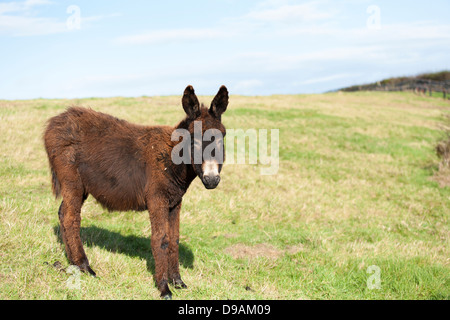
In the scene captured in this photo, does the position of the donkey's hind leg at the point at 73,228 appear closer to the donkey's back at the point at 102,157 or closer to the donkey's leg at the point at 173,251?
the donkey's back at the point at 102,157

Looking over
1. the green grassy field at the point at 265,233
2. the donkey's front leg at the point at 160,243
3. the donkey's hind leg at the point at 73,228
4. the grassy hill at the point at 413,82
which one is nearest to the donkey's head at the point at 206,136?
the donkey's front leg at the point at 160,243

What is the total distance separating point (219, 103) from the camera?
18.5 feet

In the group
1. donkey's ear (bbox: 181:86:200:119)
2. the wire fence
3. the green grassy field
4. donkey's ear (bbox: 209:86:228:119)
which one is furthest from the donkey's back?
the wire fence

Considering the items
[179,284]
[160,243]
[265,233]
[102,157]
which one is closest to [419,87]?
[265,233]

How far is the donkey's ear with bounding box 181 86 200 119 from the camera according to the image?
546 centimetres

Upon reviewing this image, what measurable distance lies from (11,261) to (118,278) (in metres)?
1.64

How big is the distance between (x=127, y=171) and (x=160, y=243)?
4.19 ft

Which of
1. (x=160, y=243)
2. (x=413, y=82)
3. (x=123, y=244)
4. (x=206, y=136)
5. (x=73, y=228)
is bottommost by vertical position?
(x=123, y=244)

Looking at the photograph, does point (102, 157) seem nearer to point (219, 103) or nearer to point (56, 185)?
point (56, 185)

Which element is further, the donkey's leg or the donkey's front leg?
the donkey's leg

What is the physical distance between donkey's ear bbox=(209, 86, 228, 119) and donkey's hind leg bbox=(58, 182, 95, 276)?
264 centimetres

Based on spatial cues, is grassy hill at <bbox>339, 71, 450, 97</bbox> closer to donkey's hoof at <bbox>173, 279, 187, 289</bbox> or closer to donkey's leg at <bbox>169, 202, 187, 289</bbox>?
donkey's leg at <bbox>169, 202, 187, 289</bbox>
